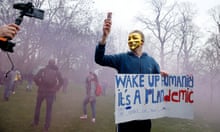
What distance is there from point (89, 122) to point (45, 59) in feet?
62.3

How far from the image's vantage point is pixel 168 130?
7914mm

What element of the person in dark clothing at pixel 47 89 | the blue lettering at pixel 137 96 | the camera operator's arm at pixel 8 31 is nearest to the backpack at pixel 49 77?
the person in dark clothing at pixel 47 89

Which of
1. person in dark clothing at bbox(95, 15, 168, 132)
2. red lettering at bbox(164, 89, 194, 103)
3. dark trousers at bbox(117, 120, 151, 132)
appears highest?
person in dark clothing at bbox(95, 15, 168, 132)

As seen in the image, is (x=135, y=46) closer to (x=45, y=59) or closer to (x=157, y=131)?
(x=157, y=131)

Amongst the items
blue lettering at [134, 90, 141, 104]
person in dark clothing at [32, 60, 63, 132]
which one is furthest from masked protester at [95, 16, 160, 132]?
person in dark clothing at [32, 60, 63, 132]

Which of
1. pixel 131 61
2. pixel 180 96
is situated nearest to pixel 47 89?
pixel 180 96

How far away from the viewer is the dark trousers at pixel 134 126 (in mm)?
2779

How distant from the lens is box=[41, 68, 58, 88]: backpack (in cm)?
634

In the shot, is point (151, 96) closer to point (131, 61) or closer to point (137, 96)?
point (137, 96)

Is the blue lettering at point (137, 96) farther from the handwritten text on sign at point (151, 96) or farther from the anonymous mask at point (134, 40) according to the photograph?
the anonymous mask at point (134, 40)

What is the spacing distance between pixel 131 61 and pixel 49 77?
389 cm

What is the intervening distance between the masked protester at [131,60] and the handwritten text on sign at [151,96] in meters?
0.07

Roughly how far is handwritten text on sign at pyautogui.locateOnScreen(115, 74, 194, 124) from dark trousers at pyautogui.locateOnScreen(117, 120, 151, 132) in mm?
58

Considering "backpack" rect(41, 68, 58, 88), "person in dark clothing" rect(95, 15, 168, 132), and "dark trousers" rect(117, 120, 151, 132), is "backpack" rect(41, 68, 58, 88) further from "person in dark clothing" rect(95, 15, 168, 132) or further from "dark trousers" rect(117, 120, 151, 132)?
"dark trousers" rect(117, 120, 151, 132)
